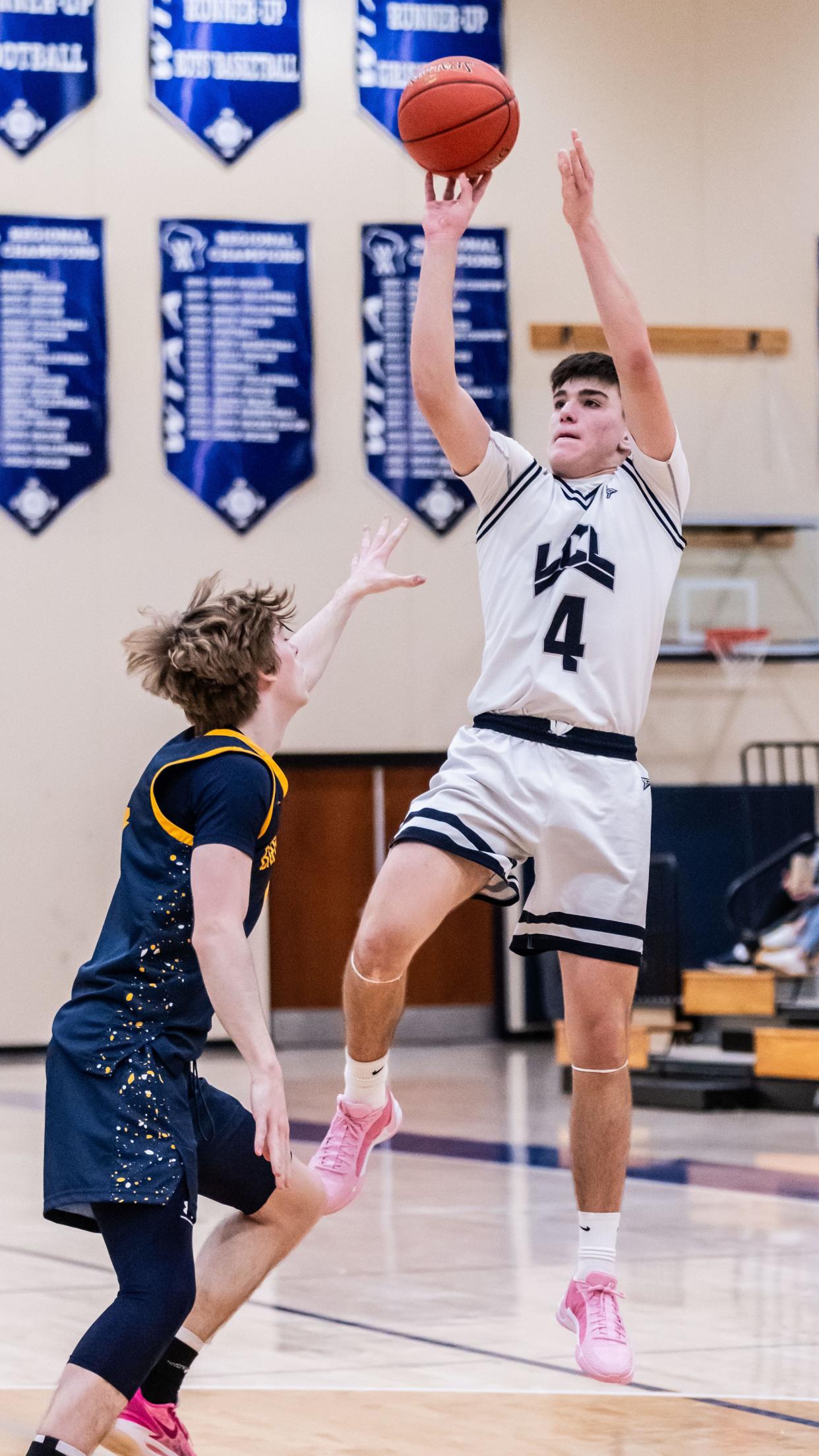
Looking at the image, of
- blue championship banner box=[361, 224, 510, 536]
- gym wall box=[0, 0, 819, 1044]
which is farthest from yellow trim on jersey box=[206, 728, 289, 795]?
blue championship banner box=[361, 224, 510, 536]

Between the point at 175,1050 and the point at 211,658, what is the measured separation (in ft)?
2.29

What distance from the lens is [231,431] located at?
1391 cm

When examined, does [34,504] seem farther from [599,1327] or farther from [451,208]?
[599,1327]

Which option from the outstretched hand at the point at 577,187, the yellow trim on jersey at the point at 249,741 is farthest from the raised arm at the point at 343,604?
the outstretched hand at the point at 577,187

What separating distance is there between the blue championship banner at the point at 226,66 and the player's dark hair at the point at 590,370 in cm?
1029

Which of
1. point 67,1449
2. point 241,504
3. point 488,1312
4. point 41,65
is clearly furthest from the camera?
point 241,504

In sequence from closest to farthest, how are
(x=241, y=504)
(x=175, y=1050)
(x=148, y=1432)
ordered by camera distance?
(x=175, y=1050)
(x=148, y=1432)
(x=241, y=504)

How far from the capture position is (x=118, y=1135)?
124 inches

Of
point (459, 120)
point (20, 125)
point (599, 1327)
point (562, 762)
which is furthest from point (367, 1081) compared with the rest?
point (20, 125)

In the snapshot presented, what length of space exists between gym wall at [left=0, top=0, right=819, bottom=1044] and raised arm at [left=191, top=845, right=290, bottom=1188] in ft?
35.0

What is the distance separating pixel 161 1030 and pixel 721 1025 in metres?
10.6

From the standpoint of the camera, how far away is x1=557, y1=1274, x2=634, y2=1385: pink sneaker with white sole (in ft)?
12.9

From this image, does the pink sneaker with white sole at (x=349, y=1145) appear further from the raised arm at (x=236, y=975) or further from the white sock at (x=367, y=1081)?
the raised arm at (x=236, y=975)

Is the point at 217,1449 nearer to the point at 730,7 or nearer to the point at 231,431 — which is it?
the point at 231,431
